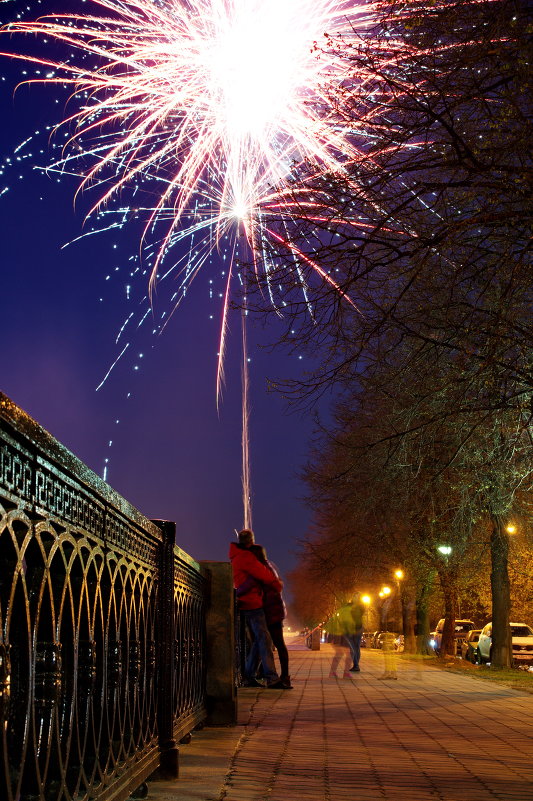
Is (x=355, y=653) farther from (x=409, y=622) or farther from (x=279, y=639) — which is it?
(x=409, y=622)

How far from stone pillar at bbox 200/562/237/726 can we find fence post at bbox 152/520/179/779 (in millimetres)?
2733

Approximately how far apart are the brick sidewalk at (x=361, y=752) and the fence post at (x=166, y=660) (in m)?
0.15

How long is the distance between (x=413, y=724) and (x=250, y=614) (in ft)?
12.4

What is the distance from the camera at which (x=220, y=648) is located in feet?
29.7

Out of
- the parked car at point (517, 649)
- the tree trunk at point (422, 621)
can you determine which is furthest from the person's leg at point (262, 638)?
the tree trunk at point (422, 621)

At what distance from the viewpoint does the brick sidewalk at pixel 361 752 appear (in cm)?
543

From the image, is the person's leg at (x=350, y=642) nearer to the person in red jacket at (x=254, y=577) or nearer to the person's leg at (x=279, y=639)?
the person's leg at (x=279, y=639)

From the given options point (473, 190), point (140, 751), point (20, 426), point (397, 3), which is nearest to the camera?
point (20, 426)

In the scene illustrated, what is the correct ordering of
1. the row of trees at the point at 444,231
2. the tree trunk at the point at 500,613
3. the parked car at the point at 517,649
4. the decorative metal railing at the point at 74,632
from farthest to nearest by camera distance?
the parked car at the point at 517,649
the tree trunk at the point at 500,613
the row of trees at the point at 444,231
the decorative metal railing at the point at 74,632

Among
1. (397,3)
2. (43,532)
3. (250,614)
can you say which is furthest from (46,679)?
(250,614)

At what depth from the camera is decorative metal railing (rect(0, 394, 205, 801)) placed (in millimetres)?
2508

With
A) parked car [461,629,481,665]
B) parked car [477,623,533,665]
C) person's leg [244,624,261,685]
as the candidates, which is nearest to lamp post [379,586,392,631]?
parked car [461,629,481,665]

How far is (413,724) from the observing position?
9.29m

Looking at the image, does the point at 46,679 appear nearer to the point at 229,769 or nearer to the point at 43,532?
the point at 43,532
